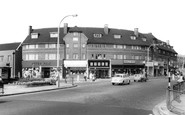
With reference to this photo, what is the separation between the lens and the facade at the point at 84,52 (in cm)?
6103

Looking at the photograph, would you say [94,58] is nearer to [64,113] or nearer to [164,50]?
[164,50]

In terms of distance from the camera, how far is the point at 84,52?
61.6m

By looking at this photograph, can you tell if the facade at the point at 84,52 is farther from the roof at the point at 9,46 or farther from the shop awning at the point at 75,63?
the roof at the point at 9,46

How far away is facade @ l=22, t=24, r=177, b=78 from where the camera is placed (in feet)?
200

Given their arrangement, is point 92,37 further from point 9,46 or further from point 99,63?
point 9,46

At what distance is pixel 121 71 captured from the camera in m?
64.4

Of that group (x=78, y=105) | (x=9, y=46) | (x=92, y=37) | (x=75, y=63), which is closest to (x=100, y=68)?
(x=75, y=63)

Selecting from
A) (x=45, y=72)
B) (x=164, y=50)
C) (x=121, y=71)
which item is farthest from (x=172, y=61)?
(x=45, y=72)

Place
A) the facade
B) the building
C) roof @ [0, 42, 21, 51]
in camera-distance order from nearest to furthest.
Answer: the building, the facade, roof @ [0, 42, 21, 51]

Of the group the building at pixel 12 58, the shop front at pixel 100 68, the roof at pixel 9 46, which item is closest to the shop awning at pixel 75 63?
the shop front at pixel 100 68

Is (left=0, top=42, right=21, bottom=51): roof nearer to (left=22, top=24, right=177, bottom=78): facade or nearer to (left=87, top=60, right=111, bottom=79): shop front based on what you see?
(left=22, top=24, right=177, bottom=78): facade

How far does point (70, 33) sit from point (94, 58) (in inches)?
349

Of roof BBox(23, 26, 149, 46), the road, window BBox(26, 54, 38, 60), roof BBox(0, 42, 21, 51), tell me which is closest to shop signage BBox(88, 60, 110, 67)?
roof BBox(23, 26, 149, 46)

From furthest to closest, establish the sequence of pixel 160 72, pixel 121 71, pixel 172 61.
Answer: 1. pixel 172 61
2. pixel 160 72
3. pixel 121 71
